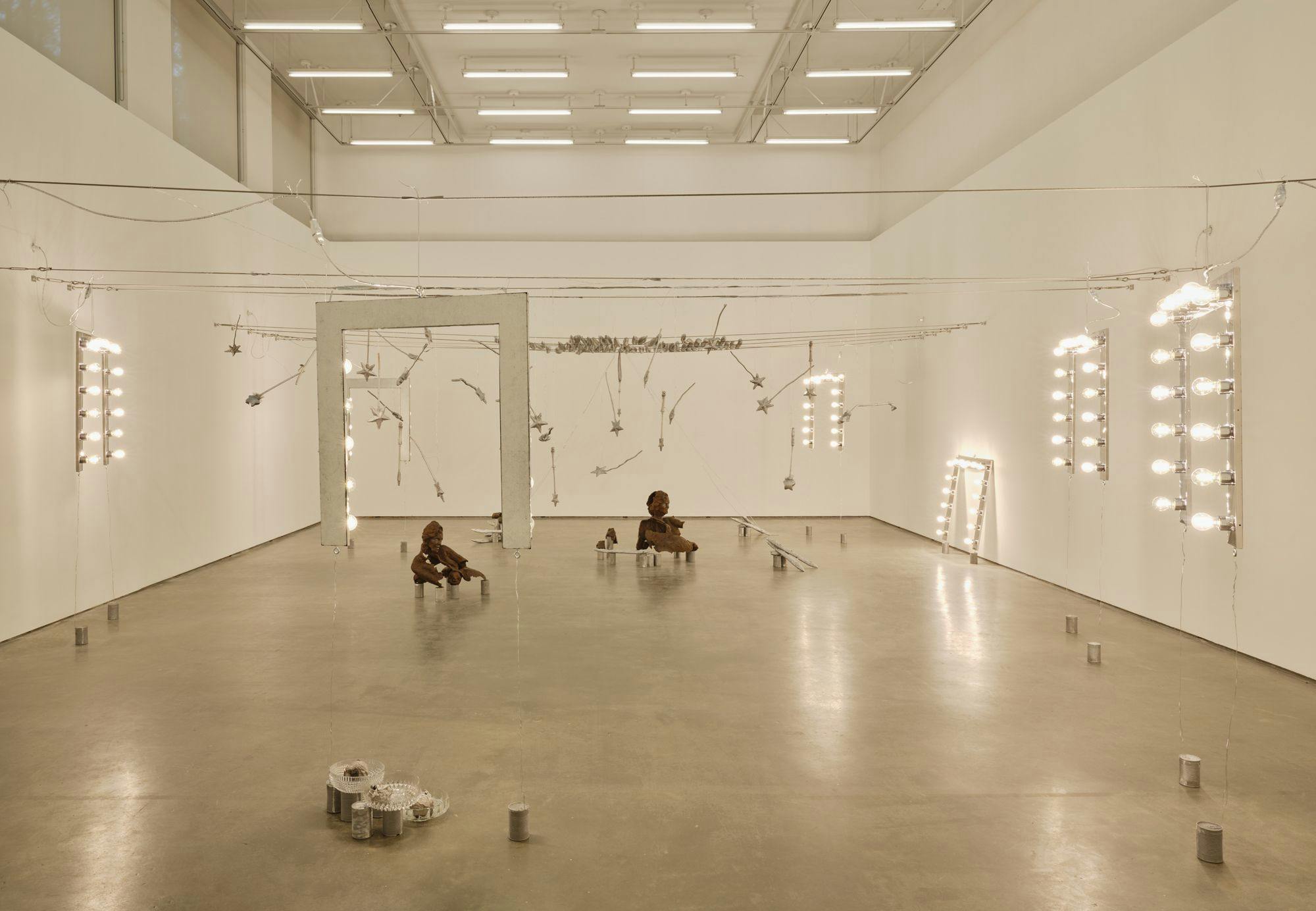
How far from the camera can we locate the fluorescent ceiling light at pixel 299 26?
893 centimetres

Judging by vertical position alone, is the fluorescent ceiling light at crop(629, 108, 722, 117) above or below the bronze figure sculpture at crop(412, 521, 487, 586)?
above

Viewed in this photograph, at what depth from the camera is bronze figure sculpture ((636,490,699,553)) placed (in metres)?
10.2

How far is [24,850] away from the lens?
332 centimetres

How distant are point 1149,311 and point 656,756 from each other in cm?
583

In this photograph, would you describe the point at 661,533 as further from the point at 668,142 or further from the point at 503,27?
the point at 668,142

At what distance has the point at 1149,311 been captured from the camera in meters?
7.11

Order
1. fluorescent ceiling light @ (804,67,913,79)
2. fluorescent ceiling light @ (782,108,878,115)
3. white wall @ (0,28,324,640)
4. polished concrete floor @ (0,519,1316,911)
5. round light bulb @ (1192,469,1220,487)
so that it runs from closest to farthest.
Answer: polished concrete floor @ (0,519,1316,911)
round light bulb @ (1192,469,1220,487)
white wall @ (0,28,324,640)
fluorescent ceiling light @ (804,67,913,79)
fluorescent ceiling light @ (782,108,878,115)

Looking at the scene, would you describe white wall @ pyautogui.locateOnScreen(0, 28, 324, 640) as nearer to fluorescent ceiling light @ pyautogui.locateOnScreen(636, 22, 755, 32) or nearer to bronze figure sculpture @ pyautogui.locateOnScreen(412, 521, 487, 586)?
bronze figure sculpture @ pyautogui.locateOnScreen(412, 521, 487, 586)

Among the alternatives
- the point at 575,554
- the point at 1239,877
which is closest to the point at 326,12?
the point at 575,554

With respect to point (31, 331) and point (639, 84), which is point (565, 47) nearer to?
point (639, 84)

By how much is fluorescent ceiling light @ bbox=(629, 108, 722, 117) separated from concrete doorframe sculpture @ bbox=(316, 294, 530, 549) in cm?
1047

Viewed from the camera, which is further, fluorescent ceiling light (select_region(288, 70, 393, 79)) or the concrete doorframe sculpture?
fluorescent ceiling light (select_region(288, 70, 393, 79))

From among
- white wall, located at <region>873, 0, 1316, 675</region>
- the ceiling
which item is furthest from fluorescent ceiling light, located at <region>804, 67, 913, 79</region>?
white wall, located at <region>873, 0, 1316, 675</region>

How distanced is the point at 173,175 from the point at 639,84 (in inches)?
270
